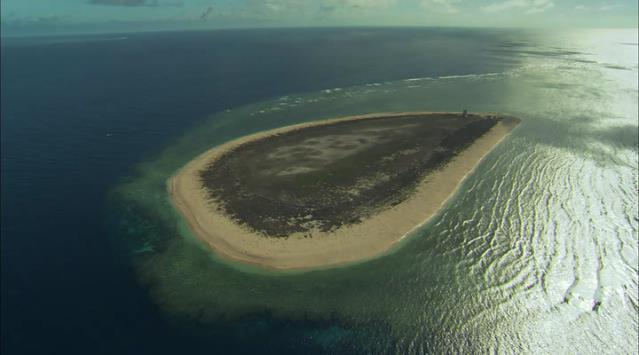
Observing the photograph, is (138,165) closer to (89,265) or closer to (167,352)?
(89,265)

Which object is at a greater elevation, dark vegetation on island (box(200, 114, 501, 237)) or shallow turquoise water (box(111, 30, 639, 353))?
dark vegetation on island (box(200, 114, 501, 237))

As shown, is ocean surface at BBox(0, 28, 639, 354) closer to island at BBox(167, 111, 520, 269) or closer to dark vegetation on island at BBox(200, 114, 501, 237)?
island at BBox(167, 111, 520, 269)

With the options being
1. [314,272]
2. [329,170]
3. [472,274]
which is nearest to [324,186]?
[329,170]

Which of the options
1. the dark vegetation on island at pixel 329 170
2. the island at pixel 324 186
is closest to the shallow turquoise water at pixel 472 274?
the island at pixel 324 186

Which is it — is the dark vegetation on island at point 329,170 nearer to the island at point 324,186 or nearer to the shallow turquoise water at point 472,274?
the island at point 324,186

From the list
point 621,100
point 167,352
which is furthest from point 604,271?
point 621,100

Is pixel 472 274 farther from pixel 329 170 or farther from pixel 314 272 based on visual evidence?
pixel 329 170

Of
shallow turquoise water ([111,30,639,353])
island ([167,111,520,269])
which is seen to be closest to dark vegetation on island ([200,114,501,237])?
island ([167,111,520,269])
